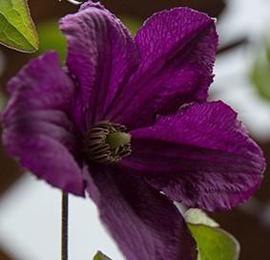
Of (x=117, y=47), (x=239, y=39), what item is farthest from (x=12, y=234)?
(x=117, y=47)

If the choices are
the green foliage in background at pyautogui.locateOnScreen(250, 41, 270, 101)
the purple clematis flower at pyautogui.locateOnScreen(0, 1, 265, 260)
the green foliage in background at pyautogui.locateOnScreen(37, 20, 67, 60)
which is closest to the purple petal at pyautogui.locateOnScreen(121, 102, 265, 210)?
the purple clematis flower at pyautogui.locateOnScreen(0, 1, 265, 260)

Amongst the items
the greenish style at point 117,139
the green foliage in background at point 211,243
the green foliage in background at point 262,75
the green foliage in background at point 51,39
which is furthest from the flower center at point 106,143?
the green foliage in background at point 262,75

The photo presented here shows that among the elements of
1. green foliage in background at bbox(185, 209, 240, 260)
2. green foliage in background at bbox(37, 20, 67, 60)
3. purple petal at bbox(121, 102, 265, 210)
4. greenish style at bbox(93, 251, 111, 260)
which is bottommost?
green foliage in background at bbox(37, 20, 67, 60)

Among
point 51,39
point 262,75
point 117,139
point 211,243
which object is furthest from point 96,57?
point 262,75

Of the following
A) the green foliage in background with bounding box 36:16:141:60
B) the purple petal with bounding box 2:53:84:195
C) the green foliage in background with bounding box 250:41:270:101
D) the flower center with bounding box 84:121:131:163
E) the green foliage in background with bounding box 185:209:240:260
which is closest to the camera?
the purple petal with bounding box 2:53:84:195

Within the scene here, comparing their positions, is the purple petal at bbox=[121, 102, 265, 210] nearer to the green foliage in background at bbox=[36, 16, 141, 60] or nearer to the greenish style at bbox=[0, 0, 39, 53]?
the greenish style at bbox=[0, 0, 39, 53]

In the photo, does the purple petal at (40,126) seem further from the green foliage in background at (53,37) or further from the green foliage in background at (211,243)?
the green foliage in background at (53,37)

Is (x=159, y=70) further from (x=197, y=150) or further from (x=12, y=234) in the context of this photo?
(x=12, y=234)

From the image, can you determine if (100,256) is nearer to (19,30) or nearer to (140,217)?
(140,217)
